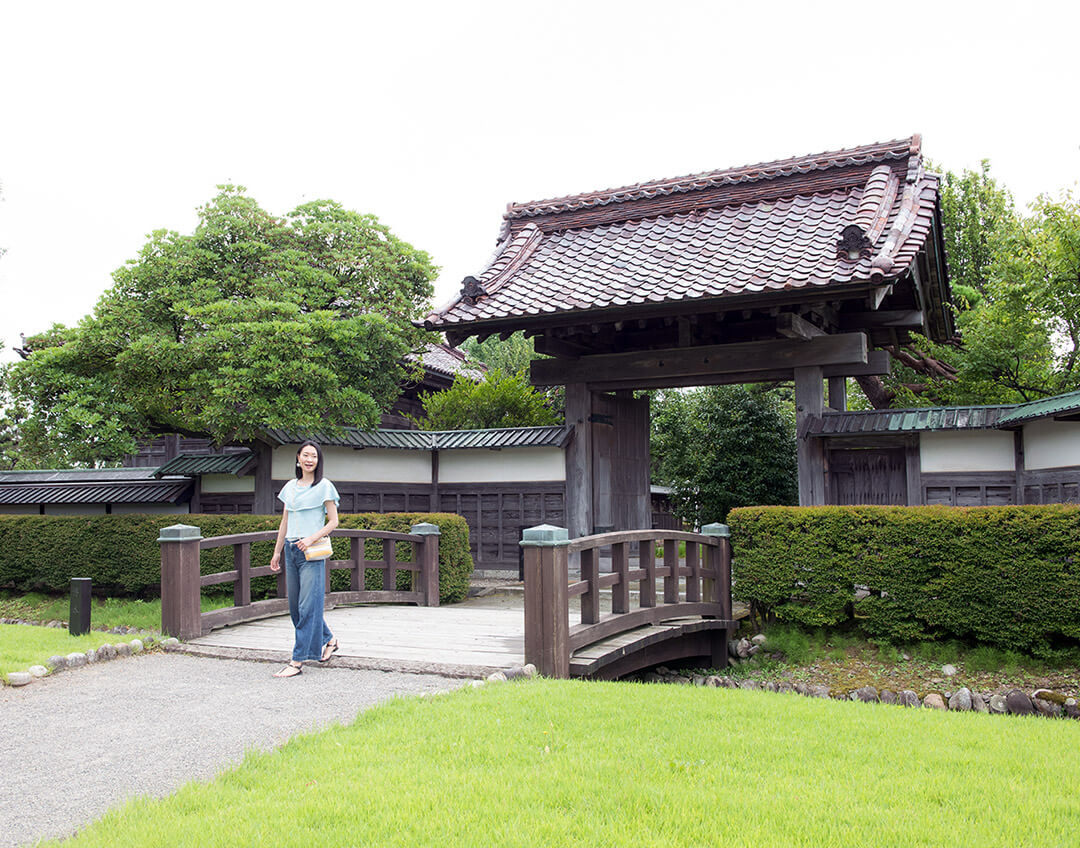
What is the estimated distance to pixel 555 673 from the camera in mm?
7039

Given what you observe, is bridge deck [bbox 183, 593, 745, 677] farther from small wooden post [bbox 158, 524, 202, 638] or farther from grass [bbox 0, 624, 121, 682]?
grass [bbox 0, 624, 121, 682]

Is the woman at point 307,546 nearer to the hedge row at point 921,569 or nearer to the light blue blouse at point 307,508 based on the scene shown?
the light blue blouse at point 307,508

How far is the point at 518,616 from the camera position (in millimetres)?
10227

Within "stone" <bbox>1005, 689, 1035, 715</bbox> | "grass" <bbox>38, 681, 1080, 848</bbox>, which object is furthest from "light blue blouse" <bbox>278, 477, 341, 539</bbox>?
"stone" <bbox>1005, 689, 1035, 715</bbox>

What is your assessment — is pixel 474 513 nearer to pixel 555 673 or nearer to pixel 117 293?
pixel 117 293

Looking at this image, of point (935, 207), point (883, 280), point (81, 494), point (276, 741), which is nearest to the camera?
point (276, 741)

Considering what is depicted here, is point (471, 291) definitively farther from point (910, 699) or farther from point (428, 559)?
point (910, 699)

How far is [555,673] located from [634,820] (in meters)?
3.37

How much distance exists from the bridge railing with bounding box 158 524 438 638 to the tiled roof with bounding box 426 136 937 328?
3141mm

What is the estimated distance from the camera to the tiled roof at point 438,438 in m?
13.7

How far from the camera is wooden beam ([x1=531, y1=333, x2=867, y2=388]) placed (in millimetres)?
11414

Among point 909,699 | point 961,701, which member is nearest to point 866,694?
point 909,699

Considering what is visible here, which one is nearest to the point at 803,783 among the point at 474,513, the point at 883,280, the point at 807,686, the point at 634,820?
the point at 634,820

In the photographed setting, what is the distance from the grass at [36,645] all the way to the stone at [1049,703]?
829cm
